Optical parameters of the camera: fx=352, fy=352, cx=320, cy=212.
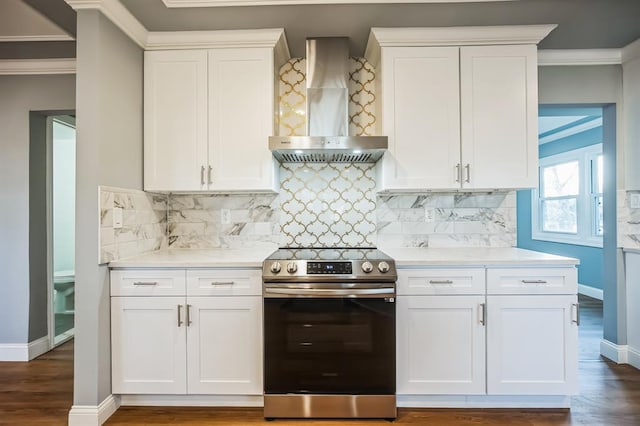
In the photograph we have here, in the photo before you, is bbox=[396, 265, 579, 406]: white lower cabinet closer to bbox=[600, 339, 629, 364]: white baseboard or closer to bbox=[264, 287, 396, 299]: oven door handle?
bbox=[264, 287, 396, 299]: oven door handle

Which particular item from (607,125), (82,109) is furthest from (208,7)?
(607,125)

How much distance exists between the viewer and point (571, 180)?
5551 mm

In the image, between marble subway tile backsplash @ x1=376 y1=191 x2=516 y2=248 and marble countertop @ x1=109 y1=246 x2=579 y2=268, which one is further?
marble subway tile backsplash @ x1=376 y1=191 x2=516 y2=248

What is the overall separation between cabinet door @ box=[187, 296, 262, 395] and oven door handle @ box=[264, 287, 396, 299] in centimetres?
20

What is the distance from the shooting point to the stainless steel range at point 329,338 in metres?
2.00

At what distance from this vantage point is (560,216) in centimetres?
578

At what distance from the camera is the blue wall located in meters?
4.98

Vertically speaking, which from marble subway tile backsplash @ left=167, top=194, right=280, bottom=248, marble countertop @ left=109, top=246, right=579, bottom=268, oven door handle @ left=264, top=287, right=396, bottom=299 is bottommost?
oven door handle @ left=264, top=287, right=396, bottom=299

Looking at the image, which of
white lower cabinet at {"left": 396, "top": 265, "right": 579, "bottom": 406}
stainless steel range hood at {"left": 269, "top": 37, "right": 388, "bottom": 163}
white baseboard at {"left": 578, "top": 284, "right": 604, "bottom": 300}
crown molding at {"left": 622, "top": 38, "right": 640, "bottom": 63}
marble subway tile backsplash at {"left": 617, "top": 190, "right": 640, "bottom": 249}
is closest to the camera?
white lower cabinet at {"left": 396, "top": 265, "right": 579, "bottom": 406}

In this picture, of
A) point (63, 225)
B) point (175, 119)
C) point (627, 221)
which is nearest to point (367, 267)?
point (175, 119)

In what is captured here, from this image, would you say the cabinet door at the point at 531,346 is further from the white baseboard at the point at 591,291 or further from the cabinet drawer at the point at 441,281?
the white baseboard at the point at 591,291

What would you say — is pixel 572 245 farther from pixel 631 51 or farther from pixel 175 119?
pixel 175 119

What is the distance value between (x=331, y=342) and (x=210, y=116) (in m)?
1.69

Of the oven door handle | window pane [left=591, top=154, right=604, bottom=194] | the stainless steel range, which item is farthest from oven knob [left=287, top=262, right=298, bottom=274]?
window pane [left=591, top=154, right=604, bottom=194]
